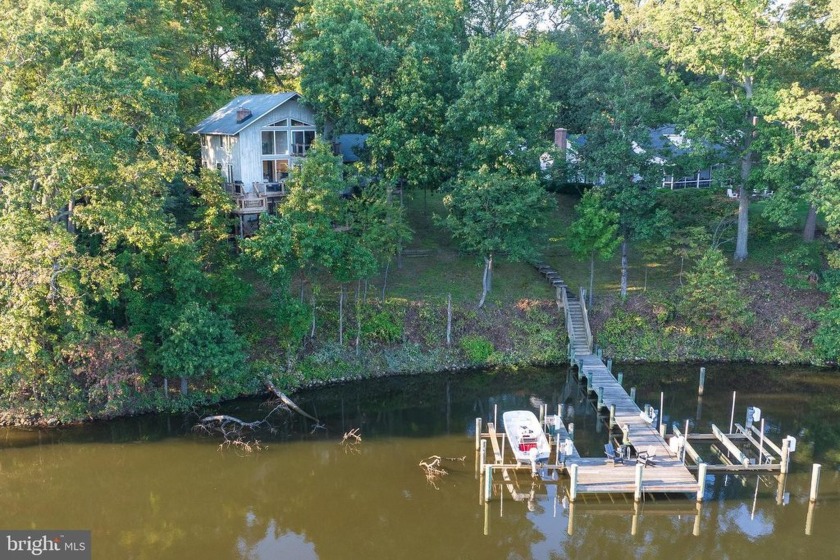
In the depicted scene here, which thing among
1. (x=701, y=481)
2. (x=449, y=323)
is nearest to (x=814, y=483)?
(x=701, y=481)

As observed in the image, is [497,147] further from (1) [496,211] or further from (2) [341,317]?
(2) [341,317]

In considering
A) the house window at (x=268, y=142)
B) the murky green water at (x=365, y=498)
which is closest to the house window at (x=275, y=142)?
the house window at (x=268, y=142)

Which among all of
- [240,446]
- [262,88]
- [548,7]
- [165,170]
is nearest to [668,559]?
[240,446]

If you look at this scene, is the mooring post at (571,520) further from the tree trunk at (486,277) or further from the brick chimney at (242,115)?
the brick chimney at (242,115)

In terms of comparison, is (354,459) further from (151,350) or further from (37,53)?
(37,53)

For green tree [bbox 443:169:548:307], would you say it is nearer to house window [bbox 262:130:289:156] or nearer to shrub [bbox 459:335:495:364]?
shrub [bbox 459:335:495:364]
